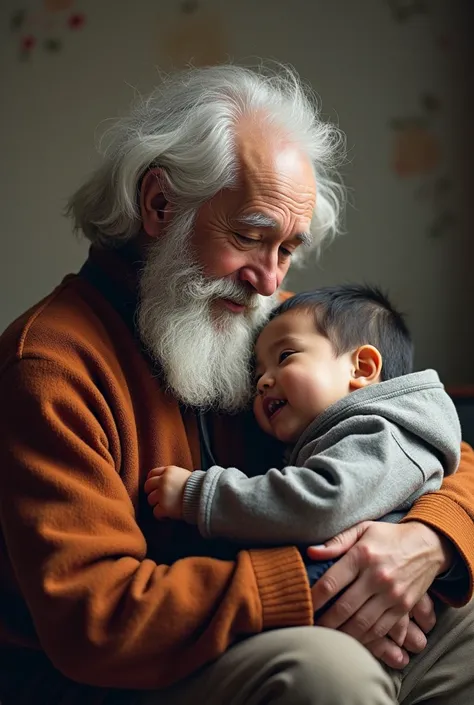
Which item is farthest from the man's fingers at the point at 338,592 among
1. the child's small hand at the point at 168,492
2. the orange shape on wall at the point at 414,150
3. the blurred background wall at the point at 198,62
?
the orange shape on wall at the point at 414,150

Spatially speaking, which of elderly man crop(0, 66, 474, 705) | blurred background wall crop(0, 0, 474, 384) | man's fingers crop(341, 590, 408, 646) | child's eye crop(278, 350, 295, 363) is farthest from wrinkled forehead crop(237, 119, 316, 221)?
blurred background wall crop(0, 0, 474, 384)

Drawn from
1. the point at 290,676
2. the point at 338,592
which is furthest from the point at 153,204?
the point at 290,676

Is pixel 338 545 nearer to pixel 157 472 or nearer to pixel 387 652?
pixel 387 652

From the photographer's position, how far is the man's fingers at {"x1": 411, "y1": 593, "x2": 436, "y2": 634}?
1498mm

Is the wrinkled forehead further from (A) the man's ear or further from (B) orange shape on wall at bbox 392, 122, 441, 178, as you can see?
(B) orange shape on wall at bbox 392, 122, 441, 178

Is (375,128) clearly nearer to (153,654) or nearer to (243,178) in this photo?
(243,178)

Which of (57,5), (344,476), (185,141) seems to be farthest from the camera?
(57,5)

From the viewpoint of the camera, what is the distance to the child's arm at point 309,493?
1.36m

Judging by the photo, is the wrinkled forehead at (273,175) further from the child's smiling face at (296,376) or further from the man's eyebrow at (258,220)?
the child's smiling face at (296,376)

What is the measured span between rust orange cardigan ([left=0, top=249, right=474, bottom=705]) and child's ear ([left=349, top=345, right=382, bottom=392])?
254 millimetres

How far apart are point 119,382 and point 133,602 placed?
440 mm

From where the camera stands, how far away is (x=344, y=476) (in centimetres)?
136

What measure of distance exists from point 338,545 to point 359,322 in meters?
0.46

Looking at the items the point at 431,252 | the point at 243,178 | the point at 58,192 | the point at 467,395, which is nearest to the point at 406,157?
the point at 431,252
